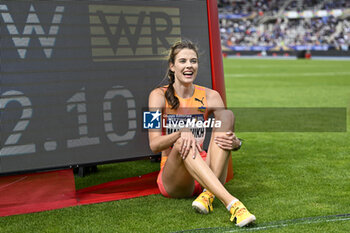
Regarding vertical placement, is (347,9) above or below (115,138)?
above

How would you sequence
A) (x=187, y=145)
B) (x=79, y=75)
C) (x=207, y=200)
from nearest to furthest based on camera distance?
(x=187, y=145) < (x=207, y=200) < (x=79, y=75)

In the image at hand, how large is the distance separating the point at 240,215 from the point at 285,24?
50.3 meters

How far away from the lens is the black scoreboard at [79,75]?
3506mm

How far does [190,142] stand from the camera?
326cm

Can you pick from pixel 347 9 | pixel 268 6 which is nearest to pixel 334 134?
pixel 347 9

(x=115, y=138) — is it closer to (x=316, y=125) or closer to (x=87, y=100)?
(x=87, y=100)

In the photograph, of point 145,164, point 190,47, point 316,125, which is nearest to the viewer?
point 190,47

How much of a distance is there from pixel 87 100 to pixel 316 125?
4.89 metres

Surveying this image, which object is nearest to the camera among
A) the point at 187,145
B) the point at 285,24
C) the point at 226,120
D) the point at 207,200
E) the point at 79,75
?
the point at 187,145

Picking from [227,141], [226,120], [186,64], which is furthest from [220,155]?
[186,64]

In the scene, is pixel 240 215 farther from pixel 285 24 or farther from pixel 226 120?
pixel 285 24

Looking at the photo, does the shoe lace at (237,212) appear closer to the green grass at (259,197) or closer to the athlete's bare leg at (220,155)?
the green grass at (259,197)

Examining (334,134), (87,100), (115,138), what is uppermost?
(87,100)

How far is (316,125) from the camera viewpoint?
7.68 metres
